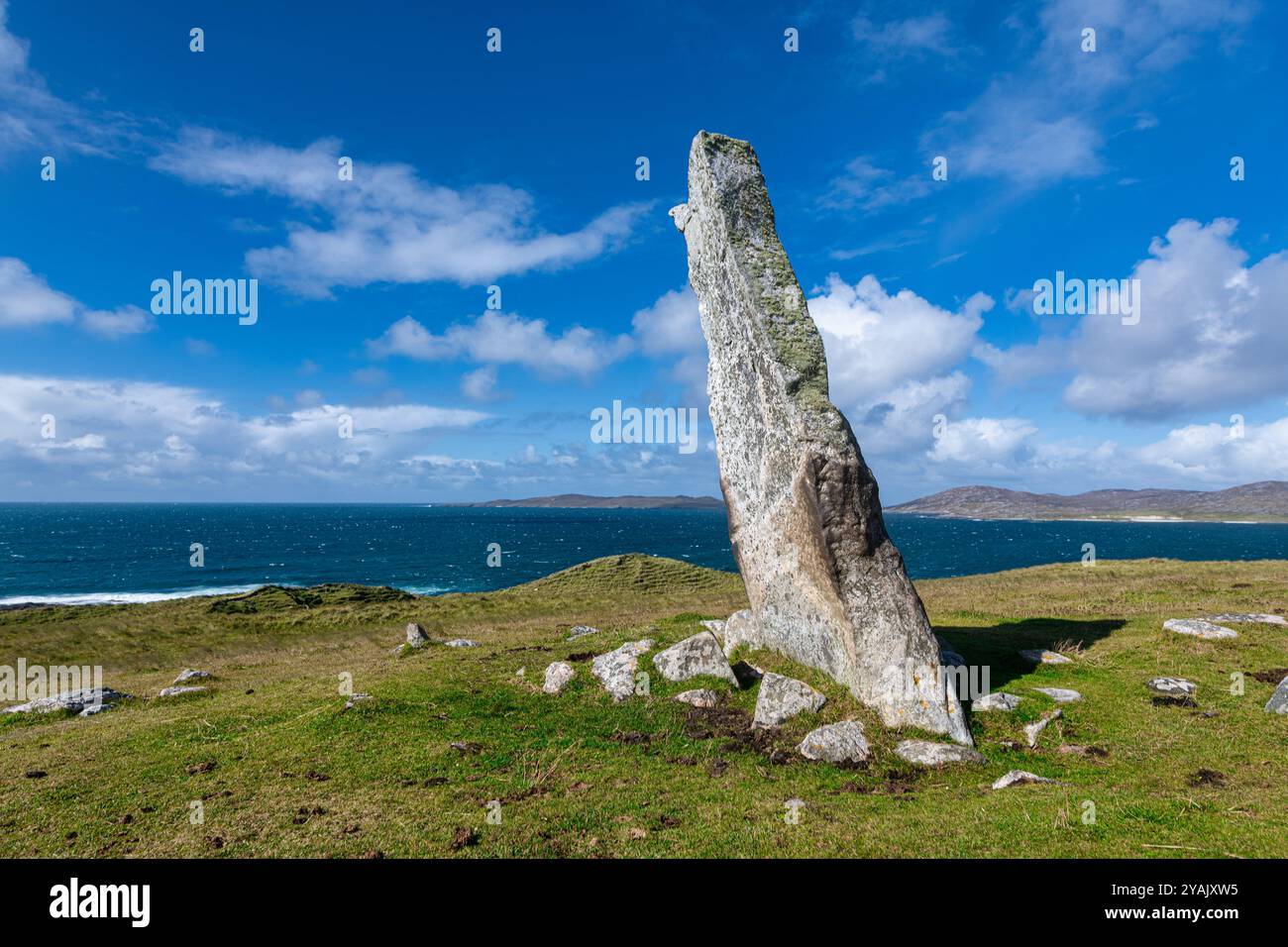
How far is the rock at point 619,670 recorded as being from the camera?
62.6 feet

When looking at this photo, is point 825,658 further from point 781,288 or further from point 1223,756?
point 781,288

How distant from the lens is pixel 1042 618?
30.3 meters

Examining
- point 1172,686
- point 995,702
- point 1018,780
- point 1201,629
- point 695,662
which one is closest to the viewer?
point 1018,780

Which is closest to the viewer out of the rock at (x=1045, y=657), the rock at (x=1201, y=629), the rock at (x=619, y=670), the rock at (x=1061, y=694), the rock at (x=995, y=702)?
the rock at (x=995, y=702)

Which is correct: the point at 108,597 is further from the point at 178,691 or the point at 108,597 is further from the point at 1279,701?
the point at 1279,701

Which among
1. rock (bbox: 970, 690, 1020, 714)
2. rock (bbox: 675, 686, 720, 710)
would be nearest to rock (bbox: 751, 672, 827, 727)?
rock (bbox: 675, 686, 720, 710)

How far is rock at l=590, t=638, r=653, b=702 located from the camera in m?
19.1

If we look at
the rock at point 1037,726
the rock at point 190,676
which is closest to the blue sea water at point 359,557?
the rock at point 190,676

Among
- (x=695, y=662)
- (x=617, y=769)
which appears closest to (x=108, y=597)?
(x=695, y=662)

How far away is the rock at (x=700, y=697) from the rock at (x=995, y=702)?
6.96 metres

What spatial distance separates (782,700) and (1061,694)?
8.21 metres

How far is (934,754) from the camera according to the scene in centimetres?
1429

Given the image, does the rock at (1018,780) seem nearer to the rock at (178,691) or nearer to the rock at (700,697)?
the rock at (700,697)
